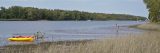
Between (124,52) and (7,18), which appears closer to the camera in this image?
(124,52)

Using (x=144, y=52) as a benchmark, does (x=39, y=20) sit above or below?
below

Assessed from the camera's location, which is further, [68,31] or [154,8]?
[154,8]

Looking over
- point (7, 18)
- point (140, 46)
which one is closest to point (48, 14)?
point (7, 18)

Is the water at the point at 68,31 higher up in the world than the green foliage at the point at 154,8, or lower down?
lower down

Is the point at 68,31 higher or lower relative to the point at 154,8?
lower

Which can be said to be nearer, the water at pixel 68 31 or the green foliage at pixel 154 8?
the water at pixel 68 31

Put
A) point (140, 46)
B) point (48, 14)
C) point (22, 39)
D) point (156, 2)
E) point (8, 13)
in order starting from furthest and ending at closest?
point (48, 14)
point (8, 13)
point (156, 2)
point (22, 39)
point (140, 46)

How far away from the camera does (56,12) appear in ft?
622

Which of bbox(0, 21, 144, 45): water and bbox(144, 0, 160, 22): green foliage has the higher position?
bbox(144, 0, 160, 22): green foliage

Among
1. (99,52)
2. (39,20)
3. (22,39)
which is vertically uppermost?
(99,52)

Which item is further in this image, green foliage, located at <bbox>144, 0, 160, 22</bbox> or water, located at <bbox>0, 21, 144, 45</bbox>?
green foliage, located at <bbox>144, 0, 160, 22</bbox>

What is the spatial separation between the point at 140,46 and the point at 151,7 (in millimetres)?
59815

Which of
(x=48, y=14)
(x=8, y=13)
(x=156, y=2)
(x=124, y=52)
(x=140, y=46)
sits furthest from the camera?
(x=48, y=14)

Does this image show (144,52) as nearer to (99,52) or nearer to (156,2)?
(99,52)
